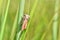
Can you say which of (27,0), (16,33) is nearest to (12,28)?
→ (16,33)

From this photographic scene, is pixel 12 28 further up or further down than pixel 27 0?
further down

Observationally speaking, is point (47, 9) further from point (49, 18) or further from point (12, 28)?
point (12, 28)

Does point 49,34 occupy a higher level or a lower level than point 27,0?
lower

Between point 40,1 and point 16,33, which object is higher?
point 40,1

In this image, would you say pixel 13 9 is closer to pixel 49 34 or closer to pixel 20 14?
pixel 20 14

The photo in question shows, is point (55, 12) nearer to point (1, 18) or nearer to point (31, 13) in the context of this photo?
point (31, 13)

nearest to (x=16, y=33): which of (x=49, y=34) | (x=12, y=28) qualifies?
A: (x=12, y=28)

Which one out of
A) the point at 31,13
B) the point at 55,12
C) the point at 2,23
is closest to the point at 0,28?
the point at 2,23
